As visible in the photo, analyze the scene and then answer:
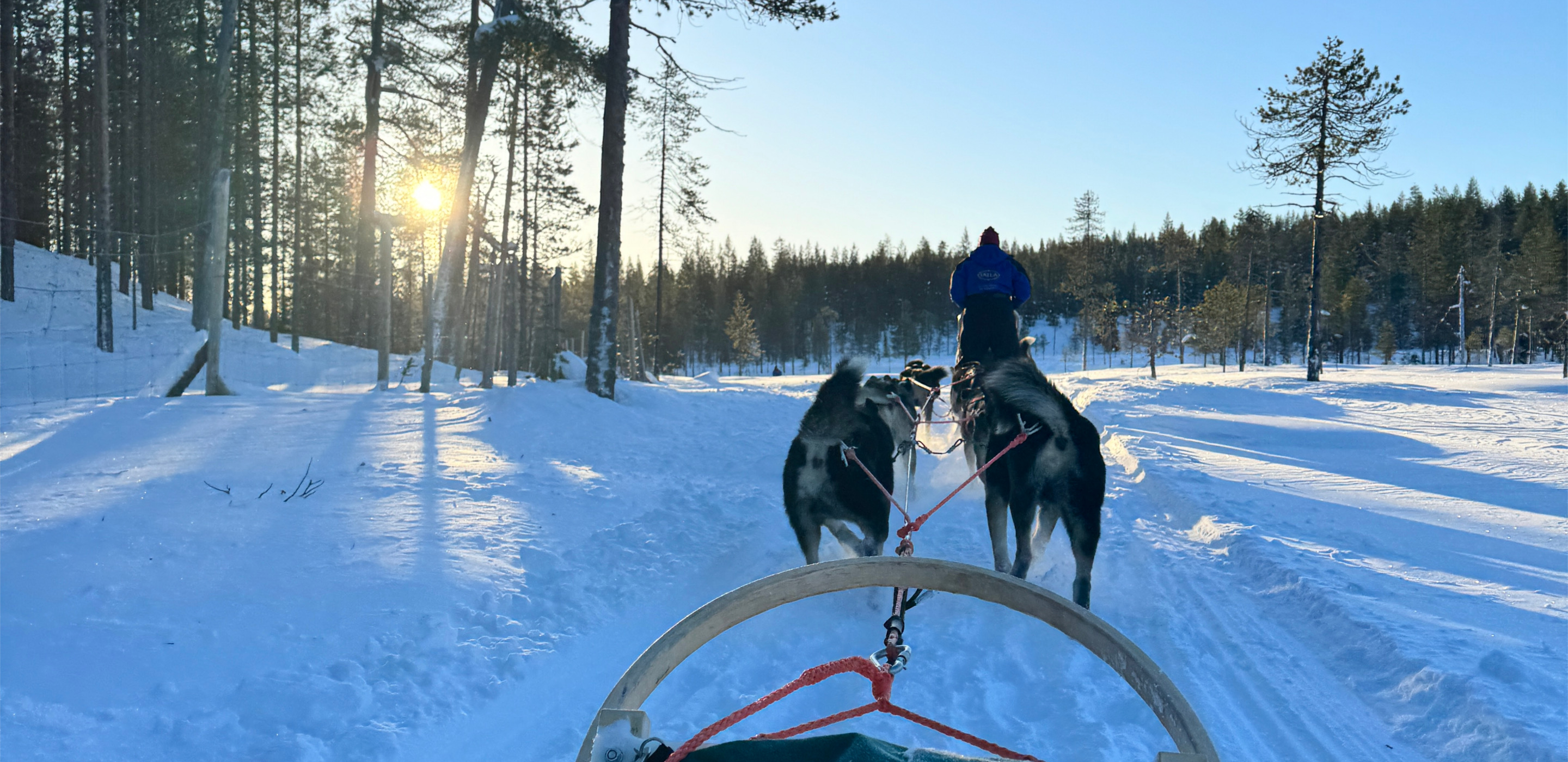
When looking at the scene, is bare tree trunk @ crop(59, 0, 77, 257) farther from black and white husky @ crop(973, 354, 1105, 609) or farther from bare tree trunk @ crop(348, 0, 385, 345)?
black and white husky @ crop(973, 354, 1105, 609)

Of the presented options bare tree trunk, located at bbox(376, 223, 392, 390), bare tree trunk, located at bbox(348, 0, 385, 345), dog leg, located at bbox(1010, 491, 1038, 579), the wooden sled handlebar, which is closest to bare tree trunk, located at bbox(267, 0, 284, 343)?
bare tree trunk, located at bbox(348, 0, 385, 345)

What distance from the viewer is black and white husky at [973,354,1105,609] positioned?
3980 mm

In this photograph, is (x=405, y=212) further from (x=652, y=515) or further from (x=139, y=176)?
(x=652, y=515)

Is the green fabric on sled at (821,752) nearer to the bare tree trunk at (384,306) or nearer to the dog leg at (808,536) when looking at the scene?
the dog leg at (808,536)

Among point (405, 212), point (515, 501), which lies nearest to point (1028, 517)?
point (515, 501)

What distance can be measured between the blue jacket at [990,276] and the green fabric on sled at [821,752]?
240 inches

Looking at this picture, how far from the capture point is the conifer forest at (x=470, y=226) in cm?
1484

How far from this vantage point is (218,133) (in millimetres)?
16484

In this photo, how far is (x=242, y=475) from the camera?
591cm

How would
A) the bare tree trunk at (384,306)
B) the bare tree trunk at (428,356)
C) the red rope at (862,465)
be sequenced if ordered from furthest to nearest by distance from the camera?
the bare tree trunk at (384,306) < the bare tree trunk at (428,356) < the red rope at (862,465)

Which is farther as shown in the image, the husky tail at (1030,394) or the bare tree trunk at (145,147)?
the bare tree trunk at (145,147)

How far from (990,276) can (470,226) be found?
15462 millimetres

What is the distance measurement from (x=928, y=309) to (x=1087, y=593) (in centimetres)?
7980

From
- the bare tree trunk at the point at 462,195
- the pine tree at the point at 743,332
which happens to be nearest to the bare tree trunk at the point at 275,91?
the bare tree trunk at the point at 462,195
